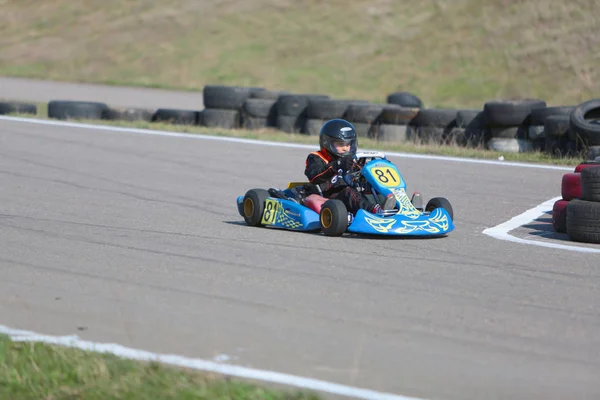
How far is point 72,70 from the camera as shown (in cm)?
2972

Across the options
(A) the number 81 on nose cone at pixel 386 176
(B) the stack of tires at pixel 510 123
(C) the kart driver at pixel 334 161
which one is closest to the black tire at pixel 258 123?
(B) the stack of tires at pixel 510 123

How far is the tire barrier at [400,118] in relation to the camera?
509 inches

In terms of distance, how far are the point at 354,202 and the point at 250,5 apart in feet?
87.3

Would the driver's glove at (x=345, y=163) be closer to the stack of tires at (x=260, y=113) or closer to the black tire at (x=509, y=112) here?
the black tire at (x=509, y=112)

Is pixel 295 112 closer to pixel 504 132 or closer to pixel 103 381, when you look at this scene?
pixel 504 132

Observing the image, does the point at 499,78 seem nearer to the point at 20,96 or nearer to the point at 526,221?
the point at 20,96

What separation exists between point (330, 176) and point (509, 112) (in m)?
6.60

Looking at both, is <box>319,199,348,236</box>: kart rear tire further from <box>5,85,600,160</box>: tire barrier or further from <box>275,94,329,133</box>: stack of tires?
<box>275,94,329,133</box>: stack of tires

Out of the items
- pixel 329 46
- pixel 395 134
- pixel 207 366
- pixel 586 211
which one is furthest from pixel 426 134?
pixel 329 46

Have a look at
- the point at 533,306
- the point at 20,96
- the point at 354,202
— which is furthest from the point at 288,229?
the point at 20,96

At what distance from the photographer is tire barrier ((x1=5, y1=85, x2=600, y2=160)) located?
12.9 meters

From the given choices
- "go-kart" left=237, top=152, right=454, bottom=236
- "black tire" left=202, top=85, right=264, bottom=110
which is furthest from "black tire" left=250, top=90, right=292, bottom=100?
"go-kart" left=237, top=152, right=454, bottom=236

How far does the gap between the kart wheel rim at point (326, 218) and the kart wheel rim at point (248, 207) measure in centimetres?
73

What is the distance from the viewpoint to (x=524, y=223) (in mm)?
8336
